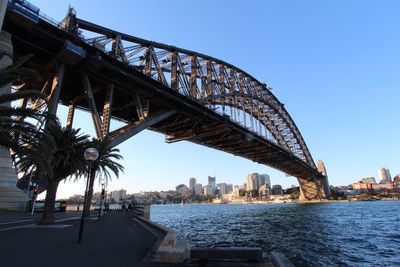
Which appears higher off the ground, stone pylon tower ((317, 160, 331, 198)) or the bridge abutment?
stone pylon tower ((317, 160, 331, 198))

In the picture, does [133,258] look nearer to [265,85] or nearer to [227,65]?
[227,65]

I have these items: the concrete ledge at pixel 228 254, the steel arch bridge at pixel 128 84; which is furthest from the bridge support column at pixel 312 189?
the concrete ledge at pixel 228 254

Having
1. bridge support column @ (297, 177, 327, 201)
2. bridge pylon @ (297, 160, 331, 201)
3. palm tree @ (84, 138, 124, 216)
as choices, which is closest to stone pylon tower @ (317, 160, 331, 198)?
bridge pylon @ (297, 160, 331, 201)

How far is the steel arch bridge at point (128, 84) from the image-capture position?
27.0 meters

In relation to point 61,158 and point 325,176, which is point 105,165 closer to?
point 61,158

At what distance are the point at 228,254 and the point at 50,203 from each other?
1806 centimetres

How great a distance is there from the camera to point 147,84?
34625 millimetres

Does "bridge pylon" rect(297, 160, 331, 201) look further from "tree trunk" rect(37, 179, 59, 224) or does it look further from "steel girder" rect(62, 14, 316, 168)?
"tree trunk" rect(37, 179, 59, 224)

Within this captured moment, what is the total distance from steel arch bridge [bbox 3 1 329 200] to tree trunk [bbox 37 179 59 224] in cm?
745

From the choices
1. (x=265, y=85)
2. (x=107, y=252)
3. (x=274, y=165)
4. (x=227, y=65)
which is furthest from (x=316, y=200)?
(x=107, y=252)

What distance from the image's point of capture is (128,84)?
1340 inches

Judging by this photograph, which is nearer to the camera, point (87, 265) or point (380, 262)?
point (87, 265)

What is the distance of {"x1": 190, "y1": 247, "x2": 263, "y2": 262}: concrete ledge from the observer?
23.3ft

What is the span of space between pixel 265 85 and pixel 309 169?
3962 cm
